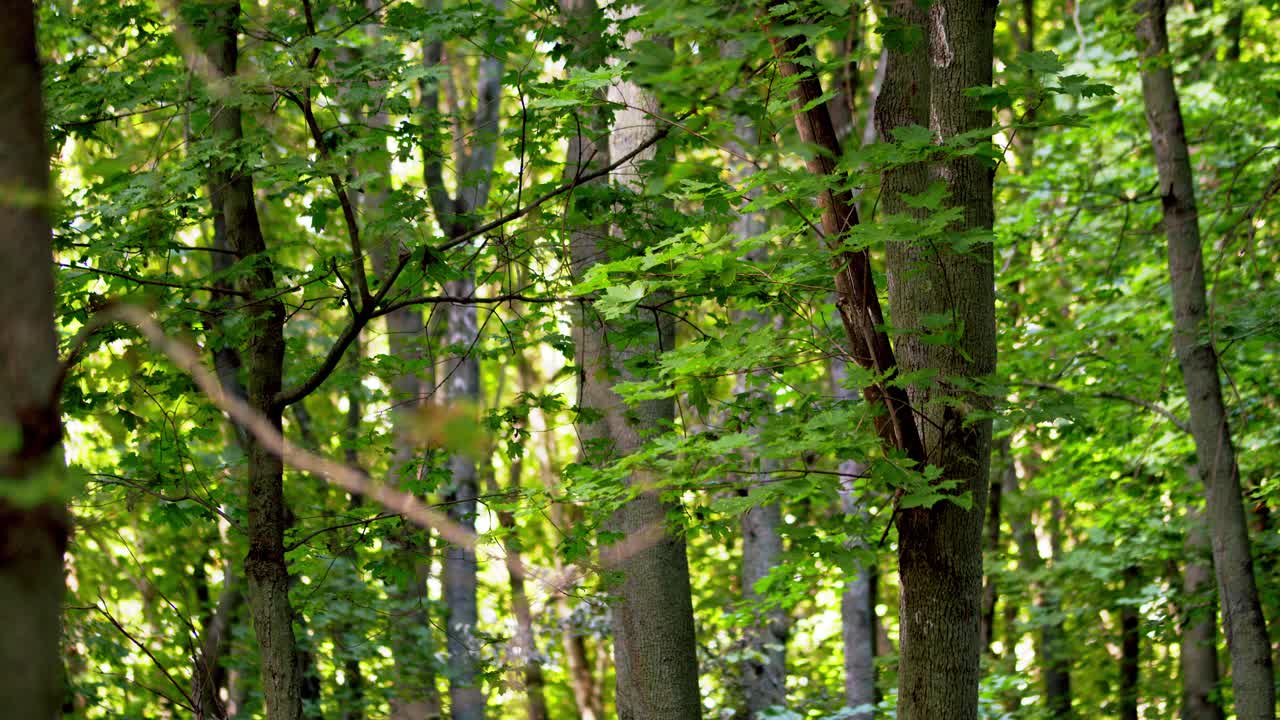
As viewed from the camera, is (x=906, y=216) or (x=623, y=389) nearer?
(x=906, y=216)

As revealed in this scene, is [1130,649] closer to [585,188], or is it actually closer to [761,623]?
[761,623]

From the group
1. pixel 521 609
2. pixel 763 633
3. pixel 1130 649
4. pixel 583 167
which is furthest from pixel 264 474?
pixel 1130 649

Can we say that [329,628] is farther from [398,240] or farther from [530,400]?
[398,240]

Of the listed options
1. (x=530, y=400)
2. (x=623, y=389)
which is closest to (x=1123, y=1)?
(x=530, y=400)

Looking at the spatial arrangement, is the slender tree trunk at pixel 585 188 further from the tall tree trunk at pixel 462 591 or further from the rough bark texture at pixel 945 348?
the rough bark texture at pixel 945 348

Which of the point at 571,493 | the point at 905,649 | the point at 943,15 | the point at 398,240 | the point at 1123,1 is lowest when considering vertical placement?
the point at 905,649

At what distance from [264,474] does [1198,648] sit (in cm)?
944

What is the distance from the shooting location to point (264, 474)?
4.86 m

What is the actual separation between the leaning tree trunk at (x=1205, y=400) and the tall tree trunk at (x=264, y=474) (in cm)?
547

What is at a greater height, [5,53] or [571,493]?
[571,493]

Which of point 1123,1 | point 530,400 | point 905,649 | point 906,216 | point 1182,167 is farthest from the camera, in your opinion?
point 1123,1

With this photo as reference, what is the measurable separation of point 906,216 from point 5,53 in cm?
302

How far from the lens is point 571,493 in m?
4.73

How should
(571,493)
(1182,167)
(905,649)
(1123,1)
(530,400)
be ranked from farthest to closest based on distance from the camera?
(1123,1) → (1182,167) → (530,400) → (571,493) → (905,649)
